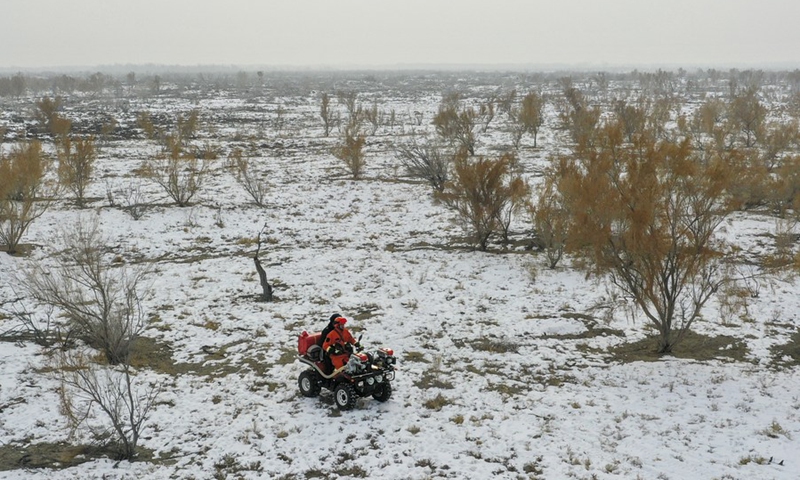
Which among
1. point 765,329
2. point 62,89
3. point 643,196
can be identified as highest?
point 62,89

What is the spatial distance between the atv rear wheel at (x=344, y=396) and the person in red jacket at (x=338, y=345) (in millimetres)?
418

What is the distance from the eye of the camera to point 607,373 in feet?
36.9

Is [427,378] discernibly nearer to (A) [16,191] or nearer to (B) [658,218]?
(B) [658,218]

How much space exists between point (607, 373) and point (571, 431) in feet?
9.20

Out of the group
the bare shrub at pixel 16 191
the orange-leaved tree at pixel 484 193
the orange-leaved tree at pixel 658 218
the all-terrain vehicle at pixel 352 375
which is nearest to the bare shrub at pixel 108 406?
the all-terrain vehicle at pixel 352 375

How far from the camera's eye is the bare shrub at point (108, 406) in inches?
318

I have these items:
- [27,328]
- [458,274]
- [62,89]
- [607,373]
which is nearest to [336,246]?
[458,274]

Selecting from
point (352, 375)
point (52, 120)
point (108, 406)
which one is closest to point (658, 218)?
point (352, 375)

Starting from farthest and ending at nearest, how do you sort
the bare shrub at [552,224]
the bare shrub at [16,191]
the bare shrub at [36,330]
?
the bare shrub at [16,191], the bare shrub at [552,224], the bare shrub at [36,330]

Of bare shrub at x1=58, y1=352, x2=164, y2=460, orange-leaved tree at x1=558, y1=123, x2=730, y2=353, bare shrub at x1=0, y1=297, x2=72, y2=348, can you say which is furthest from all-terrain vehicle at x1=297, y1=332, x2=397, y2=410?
bare shrub at x1=0, y1=297, x2=72, y2=348

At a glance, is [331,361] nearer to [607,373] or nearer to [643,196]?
[607,373]

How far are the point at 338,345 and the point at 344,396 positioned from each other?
0.99 metres

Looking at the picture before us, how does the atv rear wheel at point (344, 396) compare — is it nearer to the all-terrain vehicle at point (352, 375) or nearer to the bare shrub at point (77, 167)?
the all-terrain vehicle at point (352, 375)

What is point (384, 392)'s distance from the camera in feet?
32.7
